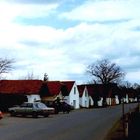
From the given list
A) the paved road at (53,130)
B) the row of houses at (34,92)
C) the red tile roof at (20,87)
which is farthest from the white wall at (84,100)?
the paved road at (53,130)

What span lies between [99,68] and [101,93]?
708cm

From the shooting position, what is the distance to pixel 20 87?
78.4 meters

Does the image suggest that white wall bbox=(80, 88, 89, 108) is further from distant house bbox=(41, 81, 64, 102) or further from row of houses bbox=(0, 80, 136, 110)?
distant house bbox=(41, 81, 64, 102)

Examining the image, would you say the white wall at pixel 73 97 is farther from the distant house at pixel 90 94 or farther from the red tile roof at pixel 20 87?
the distant house at pixel 90 94

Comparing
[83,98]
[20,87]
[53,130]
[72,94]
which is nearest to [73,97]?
[72,94]

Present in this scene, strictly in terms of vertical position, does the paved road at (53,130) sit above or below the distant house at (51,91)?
below

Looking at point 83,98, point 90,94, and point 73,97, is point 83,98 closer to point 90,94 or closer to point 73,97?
point 73,97

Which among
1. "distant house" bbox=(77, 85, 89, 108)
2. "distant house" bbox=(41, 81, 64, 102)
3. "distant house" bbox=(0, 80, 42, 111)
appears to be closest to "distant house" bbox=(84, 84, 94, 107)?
"distant house" bbox=(77, 85, 89, 108)

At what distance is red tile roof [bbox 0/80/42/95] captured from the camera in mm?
75562

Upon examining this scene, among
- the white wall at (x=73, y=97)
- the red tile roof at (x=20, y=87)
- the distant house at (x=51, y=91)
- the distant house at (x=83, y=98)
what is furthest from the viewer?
the distant house at (x=83, y=98)

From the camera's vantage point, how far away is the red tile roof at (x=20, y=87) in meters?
75.6

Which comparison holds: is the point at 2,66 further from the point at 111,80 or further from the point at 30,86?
the point at 111,80

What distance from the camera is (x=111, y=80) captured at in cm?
13138

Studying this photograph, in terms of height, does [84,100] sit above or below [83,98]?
below
